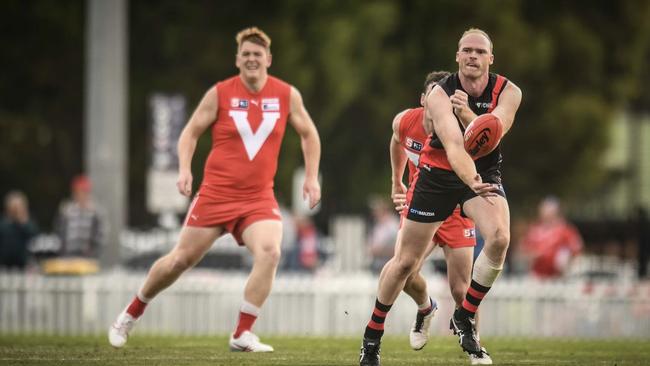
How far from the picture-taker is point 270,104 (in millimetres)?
11500

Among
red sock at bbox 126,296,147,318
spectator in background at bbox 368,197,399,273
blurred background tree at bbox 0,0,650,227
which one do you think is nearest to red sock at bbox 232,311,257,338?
red sock at bbox 126,296,147,318

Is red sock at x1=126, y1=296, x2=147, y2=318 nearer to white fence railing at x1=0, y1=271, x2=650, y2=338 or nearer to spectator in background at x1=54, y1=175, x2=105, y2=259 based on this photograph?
white fence railing at x1=0, y1=271, x2=650, y2=338

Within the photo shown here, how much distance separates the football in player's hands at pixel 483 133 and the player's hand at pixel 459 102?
0.18m

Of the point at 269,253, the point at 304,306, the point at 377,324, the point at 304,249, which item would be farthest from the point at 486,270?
the point at 304,249

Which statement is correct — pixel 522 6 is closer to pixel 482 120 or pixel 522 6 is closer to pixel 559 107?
pixel 559 107

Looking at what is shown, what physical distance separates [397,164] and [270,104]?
1.14 meters

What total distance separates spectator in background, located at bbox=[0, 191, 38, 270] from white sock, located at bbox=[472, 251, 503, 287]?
11739 millimetres

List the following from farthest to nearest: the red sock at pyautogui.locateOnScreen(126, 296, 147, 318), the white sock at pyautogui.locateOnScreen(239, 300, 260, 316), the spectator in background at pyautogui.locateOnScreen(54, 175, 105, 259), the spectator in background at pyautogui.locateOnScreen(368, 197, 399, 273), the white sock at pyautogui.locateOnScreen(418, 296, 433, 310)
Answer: the spectator in background at pyautogui.locateOnScreen(368, 197, 399, 273)
the spectator in background at pyautogui.locateOnScreen(54, 175, 105, 259)
the red sock at pyautogui.locateOnScreen(126, 296, 147, 318)
the white sock at pyautogui.locateOnScreen(239, 300, 260, 316)
the white sock at pyautogui.locateOnScreen(418, 296, 433, 310)

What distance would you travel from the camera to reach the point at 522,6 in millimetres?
35844

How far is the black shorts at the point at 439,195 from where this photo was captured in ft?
32.0

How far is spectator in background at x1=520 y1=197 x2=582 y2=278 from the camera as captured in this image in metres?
19.7

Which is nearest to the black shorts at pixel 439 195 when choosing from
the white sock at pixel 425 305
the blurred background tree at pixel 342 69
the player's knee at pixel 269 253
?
the white sock at pixel 425 305

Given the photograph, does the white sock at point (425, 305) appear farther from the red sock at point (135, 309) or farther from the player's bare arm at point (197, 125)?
the red sock at point (135, 309)

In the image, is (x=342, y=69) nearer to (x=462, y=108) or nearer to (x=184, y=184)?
(x=184, y=184)
